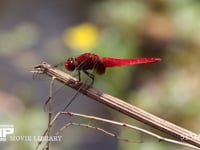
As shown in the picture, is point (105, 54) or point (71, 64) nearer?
point (71, 64)

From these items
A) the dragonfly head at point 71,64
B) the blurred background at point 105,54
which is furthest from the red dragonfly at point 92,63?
the blurred background at point 105,54

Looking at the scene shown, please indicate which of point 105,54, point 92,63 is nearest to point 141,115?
point 92,63

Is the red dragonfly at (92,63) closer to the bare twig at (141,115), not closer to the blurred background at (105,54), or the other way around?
the bare twig at (141,115)

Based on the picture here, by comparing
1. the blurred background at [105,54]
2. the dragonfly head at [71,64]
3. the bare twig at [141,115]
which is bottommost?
the bare twig at [141,115]

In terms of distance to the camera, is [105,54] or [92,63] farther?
[105,54]

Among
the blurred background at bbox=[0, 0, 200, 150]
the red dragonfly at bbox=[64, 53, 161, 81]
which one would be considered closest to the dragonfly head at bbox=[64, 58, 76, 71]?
the red dragonfly at bbox=[64, 53, 161, 81]

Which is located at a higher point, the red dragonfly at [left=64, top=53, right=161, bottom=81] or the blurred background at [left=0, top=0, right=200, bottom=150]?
the blurred background at [left=0, top=0, right=200, bottom=150]

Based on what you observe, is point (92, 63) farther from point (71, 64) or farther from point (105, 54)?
point (105, 54)

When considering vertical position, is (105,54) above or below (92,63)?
above

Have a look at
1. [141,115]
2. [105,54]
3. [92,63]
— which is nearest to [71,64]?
[92,63]

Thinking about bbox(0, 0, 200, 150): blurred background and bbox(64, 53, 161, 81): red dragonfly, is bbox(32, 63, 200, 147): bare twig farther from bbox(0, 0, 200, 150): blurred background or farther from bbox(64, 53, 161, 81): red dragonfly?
bbox(0, 0, 200, 150): blurred background
